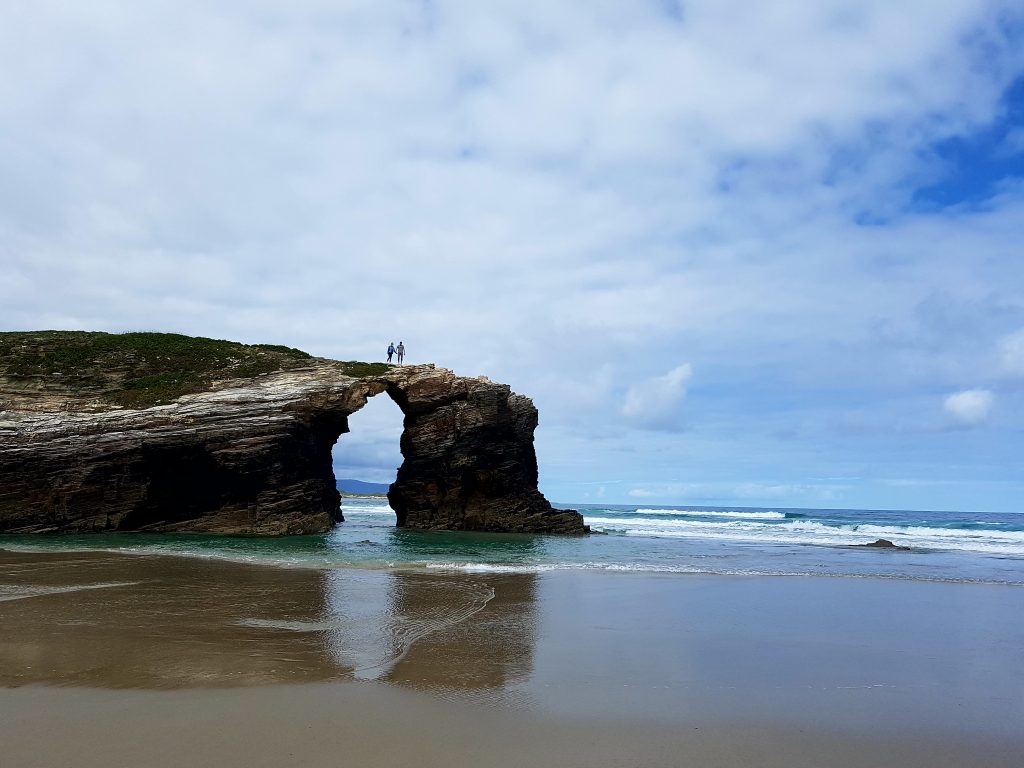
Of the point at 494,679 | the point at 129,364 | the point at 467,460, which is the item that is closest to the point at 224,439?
the point at 129,364

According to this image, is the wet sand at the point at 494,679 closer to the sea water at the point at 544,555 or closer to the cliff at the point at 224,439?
the sea water at the point at 544,555

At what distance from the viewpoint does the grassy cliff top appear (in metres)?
30.1

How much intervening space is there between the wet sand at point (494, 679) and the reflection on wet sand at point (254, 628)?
0.05m

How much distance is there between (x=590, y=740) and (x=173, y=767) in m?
3.12

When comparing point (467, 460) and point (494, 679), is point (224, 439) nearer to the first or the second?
point (467, 460)

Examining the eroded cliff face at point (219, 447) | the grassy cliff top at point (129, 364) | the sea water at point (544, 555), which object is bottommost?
the sea water at point (544, 555)

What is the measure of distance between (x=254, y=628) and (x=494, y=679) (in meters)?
4.11

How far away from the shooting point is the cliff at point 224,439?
2720 centimetres

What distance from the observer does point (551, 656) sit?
827 cm

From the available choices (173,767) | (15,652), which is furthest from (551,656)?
(15,652)

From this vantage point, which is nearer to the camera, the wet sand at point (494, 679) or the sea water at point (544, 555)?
the wet sand at point (494, 679)

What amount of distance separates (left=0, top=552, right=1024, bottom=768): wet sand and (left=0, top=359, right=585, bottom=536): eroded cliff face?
50.4 ft

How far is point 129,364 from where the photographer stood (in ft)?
110

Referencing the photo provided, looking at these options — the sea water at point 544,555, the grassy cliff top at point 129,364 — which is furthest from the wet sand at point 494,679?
the grassy cliff top at point 129,364
